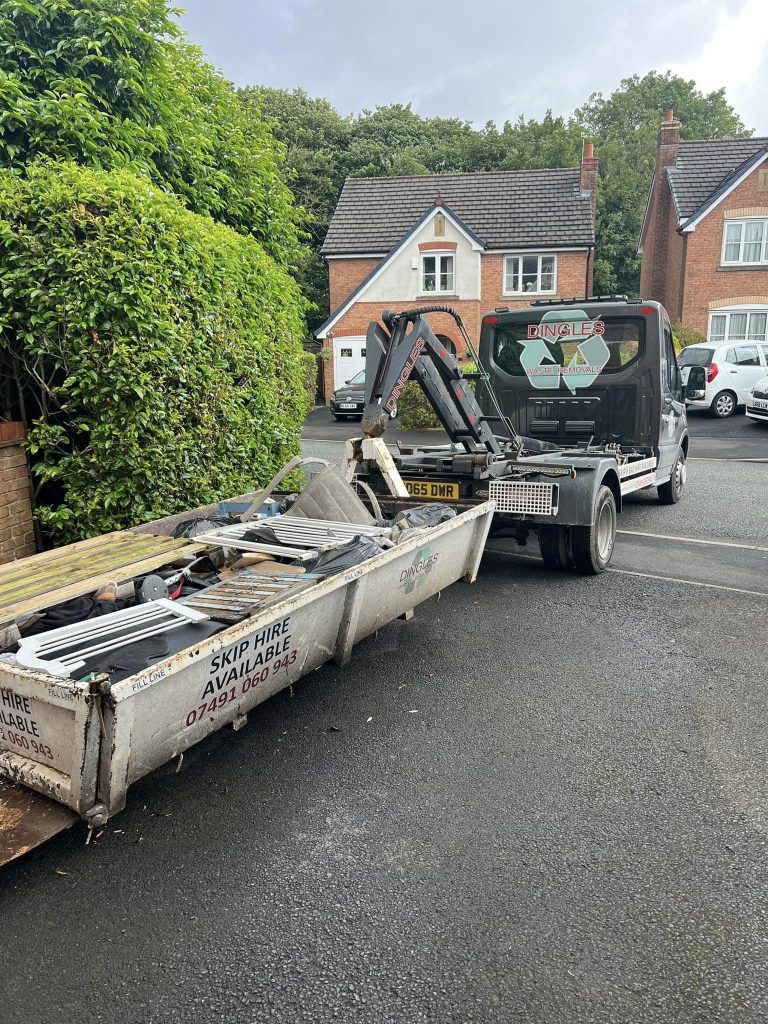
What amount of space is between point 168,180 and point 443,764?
7.29 metres

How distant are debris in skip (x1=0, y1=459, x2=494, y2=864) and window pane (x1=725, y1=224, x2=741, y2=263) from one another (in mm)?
25822

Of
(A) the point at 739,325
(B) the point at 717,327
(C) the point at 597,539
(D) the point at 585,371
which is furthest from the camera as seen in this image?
(B) the point at 717,327

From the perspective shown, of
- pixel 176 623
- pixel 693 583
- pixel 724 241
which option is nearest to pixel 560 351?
pixel 693 583

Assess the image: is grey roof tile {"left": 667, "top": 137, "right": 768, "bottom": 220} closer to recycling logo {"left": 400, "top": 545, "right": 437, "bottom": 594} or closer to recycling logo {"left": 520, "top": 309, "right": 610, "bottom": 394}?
recycling logo {"left": 520, "top": 309, "right": 610, "bottom": 394}

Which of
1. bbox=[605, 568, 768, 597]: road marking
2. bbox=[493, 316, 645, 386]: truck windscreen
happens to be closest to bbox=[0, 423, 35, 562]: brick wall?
bbox=[605, 568, 768, 597]: road marking

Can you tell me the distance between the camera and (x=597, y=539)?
7.33 meters

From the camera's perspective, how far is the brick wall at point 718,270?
89.0 feet

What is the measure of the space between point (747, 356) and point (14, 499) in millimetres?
19599

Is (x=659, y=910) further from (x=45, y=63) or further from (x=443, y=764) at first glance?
(x=45, y=63)

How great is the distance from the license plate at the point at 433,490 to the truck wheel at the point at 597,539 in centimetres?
114

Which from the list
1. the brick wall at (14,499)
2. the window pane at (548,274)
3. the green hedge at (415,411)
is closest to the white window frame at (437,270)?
the window pane at (548,274)

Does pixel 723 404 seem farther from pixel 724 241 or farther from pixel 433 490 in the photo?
pixel 433 490

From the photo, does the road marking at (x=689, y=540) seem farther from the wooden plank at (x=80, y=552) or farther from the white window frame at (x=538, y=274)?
the white window frame at (x=538, y=274)

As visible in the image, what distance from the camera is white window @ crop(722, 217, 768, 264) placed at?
89.3ft
